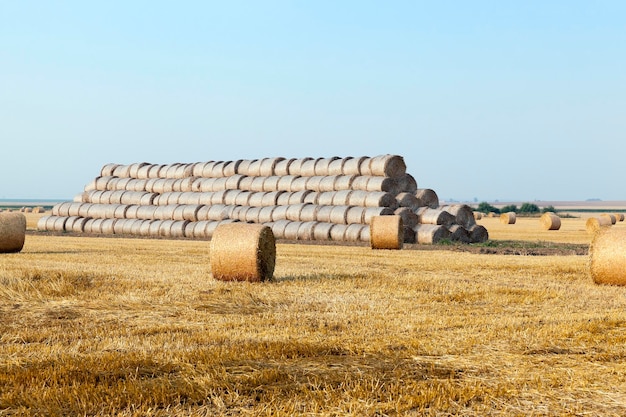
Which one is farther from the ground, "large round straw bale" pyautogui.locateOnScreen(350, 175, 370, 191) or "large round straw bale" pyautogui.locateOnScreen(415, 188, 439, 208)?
"large round straw bale" pyautogui.locateOnScreen(350, 175, 370, 191)

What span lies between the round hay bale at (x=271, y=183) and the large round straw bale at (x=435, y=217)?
257 inches

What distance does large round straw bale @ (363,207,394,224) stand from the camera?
2753 centimetres

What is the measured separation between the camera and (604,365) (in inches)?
278

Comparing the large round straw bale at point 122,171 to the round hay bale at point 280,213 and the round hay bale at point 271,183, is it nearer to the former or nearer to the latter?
the round hay bale at point 271,183

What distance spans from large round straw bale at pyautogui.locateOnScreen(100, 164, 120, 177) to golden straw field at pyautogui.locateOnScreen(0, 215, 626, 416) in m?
25.9

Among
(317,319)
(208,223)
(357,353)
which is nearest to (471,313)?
(317,319)

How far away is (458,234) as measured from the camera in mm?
28000

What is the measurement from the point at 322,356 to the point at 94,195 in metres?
32.8

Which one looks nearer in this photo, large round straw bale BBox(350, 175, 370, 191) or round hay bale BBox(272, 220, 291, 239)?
large round straw bale BBox(350, 175, 370, 191)

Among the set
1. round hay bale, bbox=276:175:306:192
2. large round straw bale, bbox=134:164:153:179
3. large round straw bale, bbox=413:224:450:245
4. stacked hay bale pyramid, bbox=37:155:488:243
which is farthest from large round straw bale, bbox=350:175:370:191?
large round straw bale, bbox=134:164:153:179

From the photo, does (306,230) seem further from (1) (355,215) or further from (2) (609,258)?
(2) (609,258)

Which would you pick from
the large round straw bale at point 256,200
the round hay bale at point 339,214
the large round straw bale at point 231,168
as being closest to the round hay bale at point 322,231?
the round hay bale at point 339,214

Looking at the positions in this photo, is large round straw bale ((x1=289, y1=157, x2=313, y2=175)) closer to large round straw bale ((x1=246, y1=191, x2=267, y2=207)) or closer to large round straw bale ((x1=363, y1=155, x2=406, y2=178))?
large round straw bale ((x1=246, y1=191, x2=267, y2=207))

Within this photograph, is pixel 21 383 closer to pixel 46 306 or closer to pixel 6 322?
pixel 6 322
